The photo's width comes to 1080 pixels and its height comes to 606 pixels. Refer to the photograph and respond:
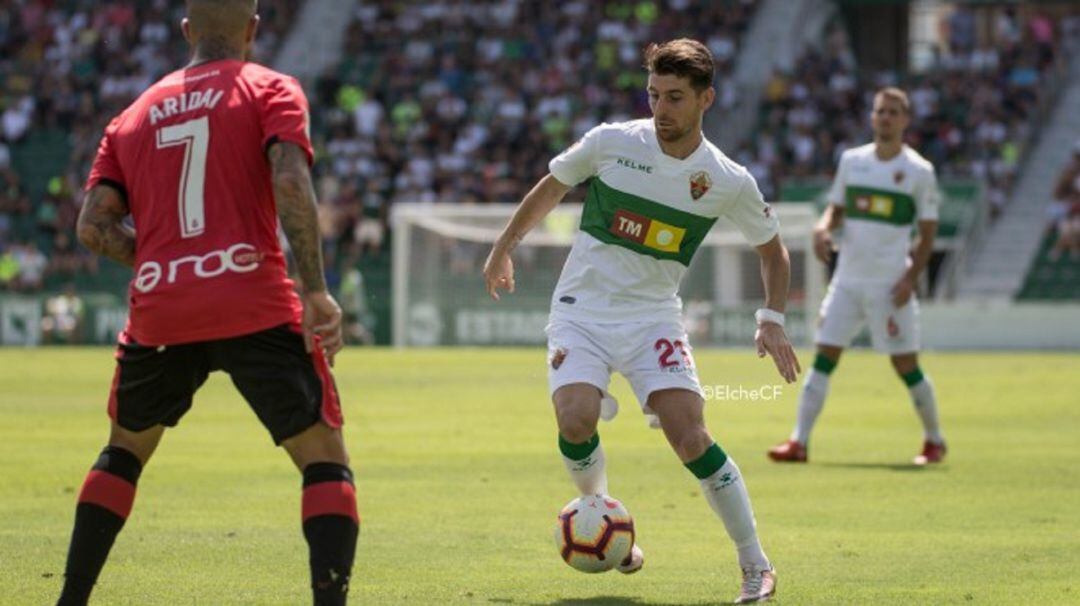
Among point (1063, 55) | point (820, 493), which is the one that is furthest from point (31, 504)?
point (1063, 55)

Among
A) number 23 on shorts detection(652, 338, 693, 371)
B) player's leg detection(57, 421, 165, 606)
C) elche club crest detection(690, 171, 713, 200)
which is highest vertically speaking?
elche club crest detection(690, 171, 713, 200)

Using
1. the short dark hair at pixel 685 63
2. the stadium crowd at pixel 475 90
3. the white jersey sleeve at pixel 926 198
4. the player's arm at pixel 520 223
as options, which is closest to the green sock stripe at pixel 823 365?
the white jersey sleeve at pixel 926 198

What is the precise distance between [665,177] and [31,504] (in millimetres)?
5151

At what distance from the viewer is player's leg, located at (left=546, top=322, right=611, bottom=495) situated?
9273 millimetres

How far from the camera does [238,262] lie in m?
7.23

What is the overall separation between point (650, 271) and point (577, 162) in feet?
1.96

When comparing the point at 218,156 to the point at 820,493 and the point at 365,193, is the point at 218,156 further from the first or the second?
the point at 365,193

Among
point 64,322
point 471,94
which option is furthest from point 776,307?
point 471,94

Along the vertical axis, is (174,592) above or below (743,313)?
above

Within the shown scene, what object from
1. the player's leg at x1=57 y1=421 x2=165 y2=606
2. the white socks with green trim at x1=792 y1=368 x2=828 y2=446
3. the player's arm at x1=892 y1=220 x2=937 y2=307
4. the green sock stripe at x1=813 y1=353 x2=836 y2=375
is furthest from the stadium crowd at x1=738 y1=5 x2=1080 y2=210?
the player's leg at x1=57 y1=421 x2=165 y2=606

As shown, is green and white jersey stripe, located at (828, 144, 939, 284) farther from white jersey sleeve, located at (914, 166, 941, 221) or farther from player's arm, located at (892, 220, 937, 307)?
player's arm, located at (892, 220, 937, 307)

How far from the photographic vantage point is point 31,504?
1256 centimetres

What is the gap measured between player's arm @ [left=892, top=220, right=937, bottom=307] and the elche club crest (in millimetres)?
7023

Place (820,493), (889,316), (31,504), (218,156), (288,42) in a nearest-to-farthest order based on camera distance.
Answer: (218,156) < (31,504) < (820,493) < (889,316) < (288,42)
